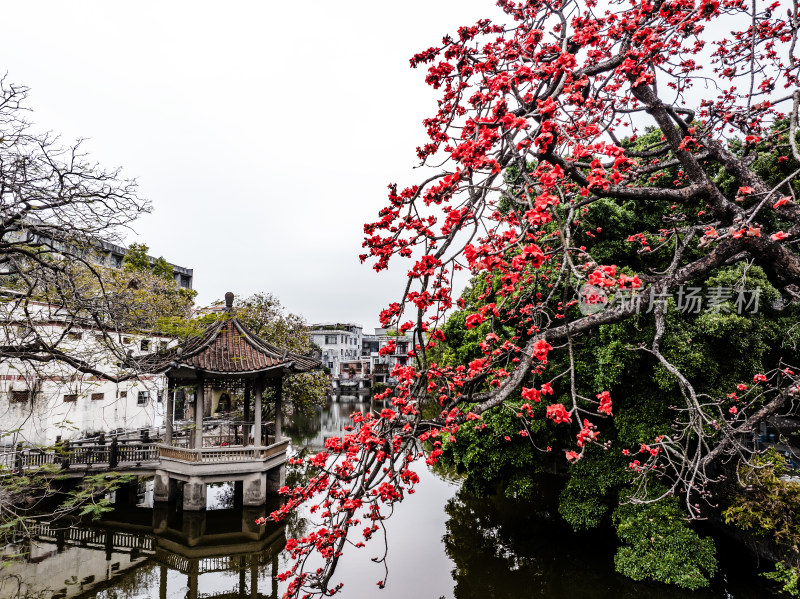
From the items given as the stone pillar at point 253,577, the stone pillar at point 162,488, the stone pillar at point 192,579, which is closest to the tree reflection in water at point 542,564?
the stone pillar at point 253,577

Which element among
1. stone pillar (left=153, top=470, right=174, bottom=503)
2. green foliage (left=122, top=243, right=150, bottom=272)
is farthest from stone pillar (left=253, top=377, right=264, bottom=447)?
green foliage (left=122, top=243, right=150, bottom=272)

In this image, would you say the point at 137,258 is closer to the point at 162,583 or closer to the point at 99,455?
the point at 99,455

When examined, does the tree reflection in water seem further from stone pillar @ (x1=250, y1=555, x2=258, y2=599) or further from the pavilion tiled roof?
the pavilion tiled roof

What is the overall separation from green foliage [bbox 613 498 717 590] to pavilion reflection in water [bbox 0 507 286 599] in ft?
20.6

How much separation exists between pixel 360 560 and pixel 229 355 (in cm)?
628

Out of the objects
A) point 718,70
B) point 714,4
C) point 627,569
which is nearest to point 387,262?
point 714,4

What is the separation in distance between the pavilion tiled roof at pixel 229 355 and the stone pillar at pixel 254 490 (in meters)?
2.76

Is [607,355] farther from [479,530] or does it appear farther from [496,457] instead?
[479,530]

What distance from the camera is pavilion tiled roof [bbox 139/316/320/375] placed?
1154cm

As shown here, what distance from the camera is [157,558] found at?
30.8ft

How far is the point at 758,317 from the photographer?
7.23 meters

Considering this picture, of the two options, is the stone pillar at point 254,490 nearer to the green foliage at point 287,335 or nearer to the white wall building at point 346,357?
the green foliage at point 287,335

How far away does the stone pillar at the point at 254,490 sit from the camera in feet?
38.3

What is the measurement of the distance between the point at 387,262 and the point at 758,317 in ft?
23.5
